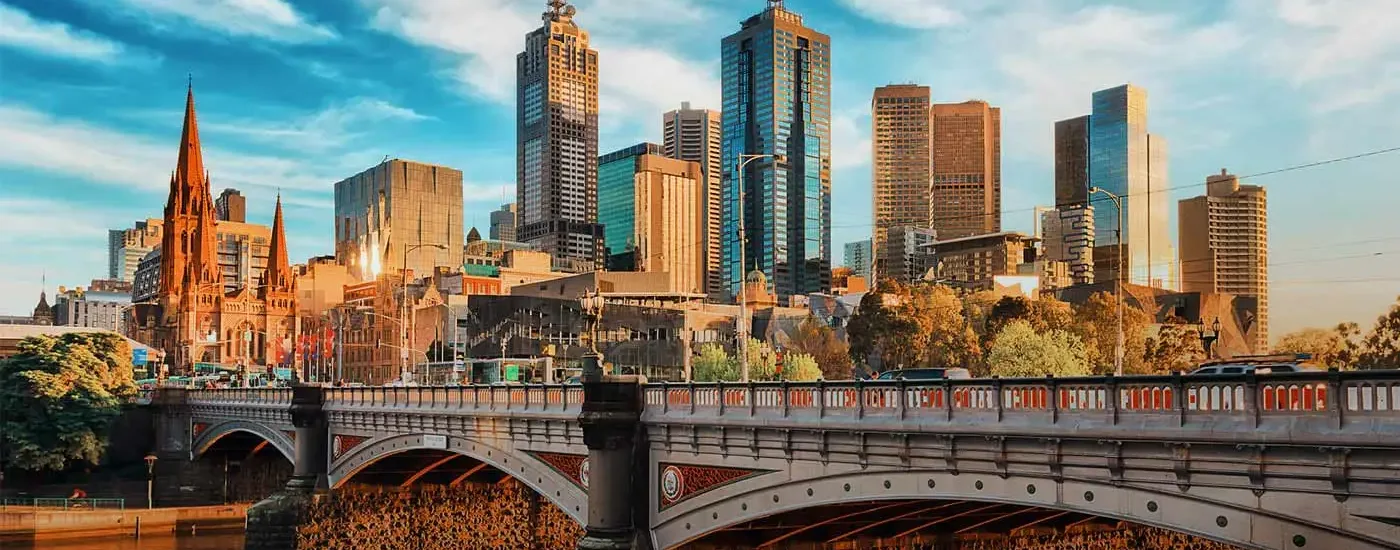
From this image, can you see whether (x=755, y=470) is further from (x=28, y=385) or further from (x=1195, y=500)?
(x=28, y=385)

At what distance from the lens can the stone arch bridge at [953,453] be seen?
1845 cm

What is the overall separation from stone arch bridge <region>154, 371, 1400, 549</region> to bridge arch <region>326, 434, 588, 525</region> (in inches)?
4.0

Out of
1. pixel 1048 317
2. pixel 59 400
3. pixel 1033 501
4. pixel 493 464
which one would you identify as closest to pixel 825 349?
pixel 1048 317

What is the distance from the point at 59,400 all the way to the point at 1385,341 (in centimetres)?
8145

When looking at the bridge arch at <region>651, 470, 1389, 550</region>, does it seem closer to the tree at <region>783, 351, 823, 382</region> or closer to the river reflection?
the river reflection

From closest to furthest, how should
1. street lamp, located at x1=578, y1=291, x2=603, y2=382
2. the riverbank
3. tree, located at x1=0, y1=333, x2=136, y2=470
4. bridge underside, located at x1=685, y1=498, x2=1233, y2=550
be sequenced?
bridge underside, located at x1=685, y1=498, x2=1233, y2=550 → street lamp, located at x1=578, y1=291, x2=603, y2=382 → the riverbank → tree, located at x1=0, y1=333, x2=136, y2=470

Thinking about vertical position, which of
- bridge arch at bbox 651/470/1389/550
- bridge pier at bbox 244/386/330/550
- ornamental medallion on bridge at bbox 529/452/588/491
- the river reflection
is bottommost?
the river reflection

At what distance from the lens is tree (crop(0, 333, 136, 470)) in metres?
84.1

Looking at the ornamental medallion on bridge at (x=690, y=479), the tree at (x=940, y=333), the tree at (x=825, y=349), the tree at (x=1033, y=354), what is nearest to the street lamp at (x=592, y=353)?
the ornamental medallion on bridge at (x=690, y=479)

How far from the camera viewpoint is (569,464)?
3838 cm

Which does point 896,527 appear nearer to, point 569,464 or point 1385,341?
point 569,464

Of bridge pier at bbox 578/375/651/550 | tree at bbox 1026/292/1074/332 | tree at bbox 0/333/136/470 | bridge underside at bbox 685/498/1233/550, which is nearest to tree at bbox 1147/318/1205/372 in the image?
tree at bbox 1026/292/1074/332

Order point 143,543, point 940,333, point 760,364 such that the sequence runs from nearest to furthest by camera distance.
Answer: point 143,543
point 940,333
point 760,364

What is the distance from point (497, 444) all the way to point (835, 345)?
8269 cm
